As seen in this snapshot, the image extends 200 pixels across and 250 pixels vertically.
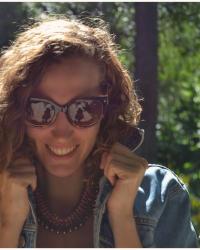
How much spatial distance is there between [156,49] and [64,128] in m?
3.25

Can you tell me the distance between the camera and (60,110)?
98.3 inches

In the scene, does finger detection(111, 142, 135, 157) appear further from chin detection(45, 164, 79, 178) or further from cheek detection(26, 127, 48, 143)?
cheek detection(26, 127, 48, 143)

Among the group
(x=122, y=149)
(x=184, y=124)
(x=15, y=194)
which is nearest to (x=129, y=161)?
(x=122, y=149)

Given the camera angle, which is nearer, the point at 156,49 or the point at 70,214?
the point at 70,214

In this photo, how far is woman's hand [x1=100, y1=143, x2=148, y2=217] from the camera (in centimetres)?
262

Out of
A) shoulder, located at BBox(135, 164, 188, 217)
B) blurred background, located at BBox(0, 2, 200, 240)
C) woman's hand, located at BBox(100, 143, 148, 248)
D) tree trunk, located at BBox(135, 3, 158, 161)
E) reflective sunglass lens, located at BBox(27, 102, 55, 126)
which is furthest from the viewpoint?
tree trunk, located at BBox(135, 3, 158, 161)

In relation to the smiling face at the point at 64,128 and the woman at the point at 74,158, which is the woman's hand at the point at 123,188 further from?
the smiling face at the point at 64,128

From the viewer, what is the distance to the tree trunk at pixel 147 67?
5562 mm

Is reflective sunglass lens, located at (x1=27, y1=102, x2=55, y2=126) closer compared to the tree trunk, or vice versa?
reflective sunglass lens, located at (x1=27, y1=102, x2=55, y2=126)

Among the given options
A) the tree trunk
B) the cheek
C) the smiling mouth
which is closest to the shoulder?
the smiling mouth

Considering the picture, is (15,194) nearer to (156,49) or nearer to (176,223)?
(176,223)

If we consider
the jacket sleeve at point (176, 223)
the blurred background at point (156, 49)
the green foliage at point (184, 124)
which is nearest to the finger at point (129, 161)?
the jacket sleeve at point (176, 223)

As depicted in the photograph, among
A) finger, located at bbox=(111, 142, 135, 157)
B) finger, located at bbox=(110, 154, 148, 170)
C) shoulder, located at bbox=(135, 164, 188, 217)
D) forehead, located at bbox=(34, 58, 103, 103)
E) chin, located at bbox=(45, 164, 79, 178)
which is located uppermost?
forehead, located at bbox=(34, 58, 103, 103)

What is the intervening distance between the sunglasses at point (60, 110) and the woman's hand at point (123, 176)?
187 millimetres
